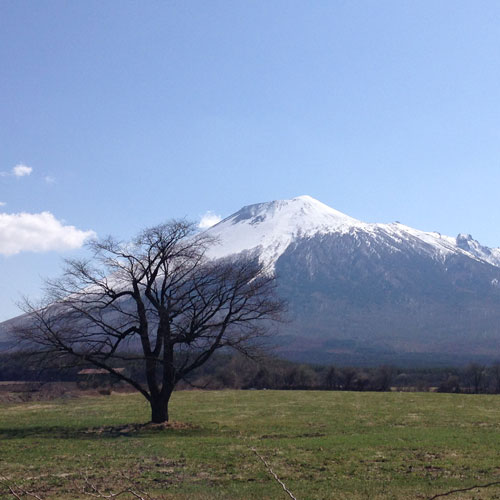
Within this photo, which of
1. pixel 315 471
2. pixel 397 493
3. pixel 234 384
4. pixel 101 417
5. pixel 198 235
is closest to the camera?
pixel 397 493

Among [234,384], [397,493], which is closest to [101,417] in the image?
[397,493]

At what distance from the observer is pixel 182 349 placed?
26875mm

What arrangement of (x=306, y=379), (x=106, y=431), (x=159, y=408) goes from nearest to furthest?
(x=106, y=431) < (x=159, y=408) < (x=306, y=379)

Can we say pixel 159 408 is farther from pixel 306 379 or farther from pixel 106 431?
pixel 306 379

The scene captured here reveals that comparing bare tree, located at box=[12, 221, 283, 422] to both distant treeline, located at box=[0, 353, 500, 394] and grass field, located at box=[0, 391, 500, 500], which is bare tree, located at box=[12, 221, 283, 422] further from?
distant treeline, located at box=[0, 353, 500, 394]

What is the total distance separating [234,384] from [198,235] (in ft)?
131

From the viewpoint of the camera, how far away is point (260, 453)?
57.2 ft

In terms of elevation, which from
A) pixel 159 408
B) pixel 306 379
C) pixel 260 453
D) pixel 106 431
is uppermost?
pixel 159 408

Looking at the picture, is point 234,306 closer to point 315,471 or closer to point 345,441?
point 345,441

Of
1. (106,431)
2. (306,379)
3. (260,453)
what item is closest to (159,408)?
(106,431)

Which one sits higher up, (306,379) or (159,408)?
(159,408)

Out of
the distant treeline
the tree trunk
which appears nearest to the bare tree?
the tree trunk

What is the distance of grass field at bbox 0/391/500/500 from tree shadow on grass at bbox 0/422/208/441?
41 mm

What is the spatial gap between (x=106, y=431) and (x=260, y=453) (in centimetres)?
942
